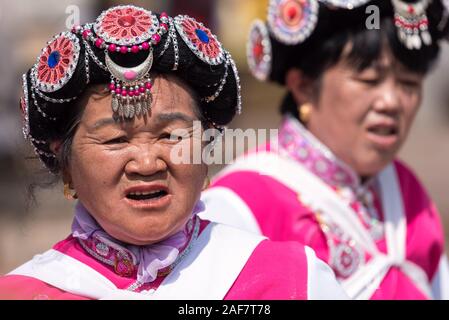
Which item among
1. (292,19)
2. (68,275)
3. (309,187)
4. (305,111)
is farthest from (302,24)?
(68,275)

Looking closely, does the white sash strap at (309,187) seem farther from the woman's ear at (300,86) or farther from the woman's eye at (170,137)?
the woman's eye at (170,137)

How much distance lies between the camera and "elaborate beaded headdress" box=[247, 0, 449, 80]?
131 inches

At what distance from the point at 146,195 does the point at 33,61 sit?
505 centimetres

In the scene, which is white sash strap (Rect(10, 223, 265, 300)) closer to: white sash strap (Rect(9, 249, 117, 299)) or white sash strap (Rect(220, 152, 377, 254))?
white sash strap (Rect(9, 249, 117, 299))

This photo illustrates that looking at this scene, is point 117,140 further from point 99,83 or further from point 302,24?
point 302,24

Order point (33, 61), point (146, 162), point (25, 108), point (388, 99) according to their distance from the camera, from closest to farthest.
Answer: point (146, 162), point (25, 108), point (388, 99), point (33, 61)

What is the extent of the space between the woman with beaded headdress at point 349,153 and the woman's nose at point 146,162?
1.03 metres

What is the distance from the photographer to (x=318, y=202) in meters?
3.43

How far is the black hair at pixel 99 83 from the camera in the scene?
2.12m

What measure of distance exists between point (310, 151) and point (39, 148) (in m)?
1.45

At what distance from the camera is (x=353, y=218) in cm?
343

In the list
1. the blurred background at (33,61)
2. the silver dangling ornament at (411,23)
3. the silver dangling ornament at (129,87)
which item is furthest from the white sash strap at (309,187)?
the blurred background at (33,61)

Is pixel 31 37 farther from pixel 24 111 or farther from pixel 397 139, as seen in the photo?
pixel 24 111
